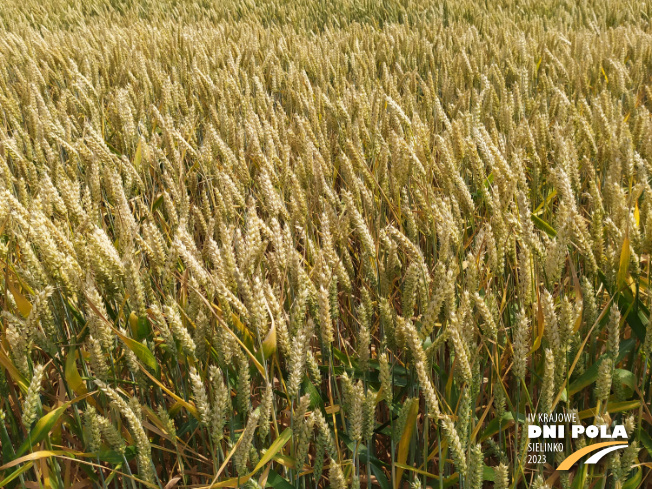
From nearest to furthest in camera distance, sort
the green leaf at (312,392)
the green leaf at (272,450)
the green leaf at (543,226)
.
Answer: the green leaf at (272,450) → the green leaf at (312,392) → the green leaf at (543,226)

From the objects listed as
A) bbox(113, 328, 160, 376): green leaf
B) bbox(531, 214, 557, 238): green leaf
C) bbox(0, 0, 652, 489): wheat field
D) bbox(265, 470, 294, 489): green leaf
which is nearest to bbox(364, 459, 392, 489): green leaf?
bbox(0, 0, 652, 489): wheat field

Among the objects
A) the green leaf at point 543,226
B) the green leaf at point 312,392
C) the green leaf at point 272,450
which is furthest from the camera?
the green leaf at point 543,226

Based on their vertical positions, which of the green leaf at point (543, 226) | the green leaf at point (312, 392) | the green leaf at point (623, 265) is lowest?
the green leaf at point (312, 392)

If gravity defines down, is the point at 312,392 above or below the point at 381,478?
above

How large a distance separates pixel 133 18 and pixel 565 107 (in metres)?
4.04

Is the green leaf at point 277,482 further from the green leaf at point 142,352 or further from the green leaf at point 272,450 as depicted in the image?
the green leaf at point 142,352

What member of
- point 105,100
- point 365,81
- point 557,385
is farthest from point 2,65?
point 557,385

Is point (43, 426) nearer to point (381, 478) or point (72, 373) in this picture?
point (72, 373)

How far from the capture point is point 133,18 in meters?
4.57

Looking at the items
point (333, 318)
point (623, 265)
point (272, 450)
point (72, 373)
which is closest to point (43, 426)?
point (72, 373)

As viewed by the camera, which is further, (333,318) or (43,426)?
(333,318)

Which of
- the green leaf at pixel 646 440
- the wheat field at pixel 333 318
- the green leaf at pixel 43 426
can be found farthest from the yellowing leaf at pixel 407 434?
the green leaf at pixel 43 426

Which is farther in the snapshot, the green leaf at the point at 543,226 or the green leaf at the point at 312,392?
the green leaf at the point at 543,226

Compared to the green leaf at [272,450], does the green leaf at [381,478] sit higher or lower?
lower
